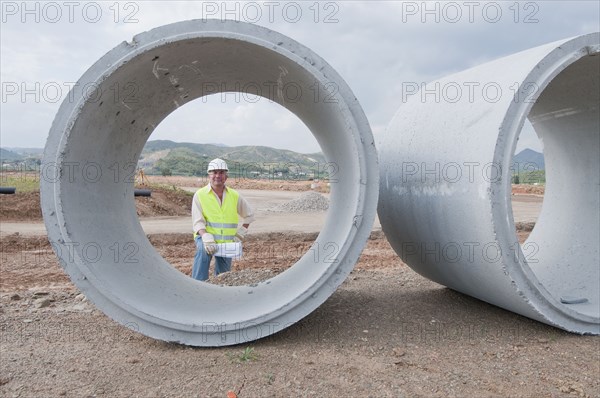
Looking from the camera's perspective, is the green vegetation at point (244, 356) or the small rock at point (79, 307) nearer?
the green vegetation at point (244, 356)

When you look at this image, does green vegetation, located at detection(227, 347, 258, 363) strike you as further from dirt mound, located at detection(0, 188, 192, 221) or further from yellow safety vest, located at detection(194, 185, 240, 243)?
dirt mound, located at detection(0, 188, 192, 221)

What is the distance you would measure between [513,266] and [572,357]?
739mm

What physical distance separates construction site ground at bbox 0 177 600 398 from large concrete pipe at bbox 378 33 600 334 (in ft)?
1.05

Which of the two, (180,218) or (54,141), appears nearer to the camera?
(54,141)

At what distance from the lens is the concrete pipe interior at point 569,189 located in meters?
4.75

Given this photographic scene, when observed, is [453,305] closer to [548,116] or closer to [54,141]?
[548,116]

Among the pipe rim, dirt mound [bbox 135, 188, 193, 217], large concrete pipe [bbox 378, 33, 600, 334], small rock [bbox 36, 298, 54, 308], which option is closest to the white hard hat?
large concrete pipe [bbox 378, 33, 600, 334]

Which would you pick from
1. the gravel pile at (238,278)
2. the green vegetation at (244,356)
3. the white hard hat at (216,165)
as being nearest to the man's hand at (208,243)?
the gravel pile at (238,278)

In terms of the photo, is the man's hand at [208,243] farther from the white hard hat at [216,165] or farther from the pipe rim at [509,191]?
the pipe rim at [509,191]

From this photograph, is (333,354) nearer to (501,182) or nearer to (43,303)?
(501,182)

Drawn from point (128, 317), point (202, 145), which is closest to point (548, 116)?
point (128, 317)

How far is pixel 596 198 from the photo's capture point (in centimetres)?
518

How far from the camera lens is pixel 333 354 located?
3.58 meters

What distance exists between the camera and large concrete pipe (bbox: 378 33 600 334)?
3.53 metres
